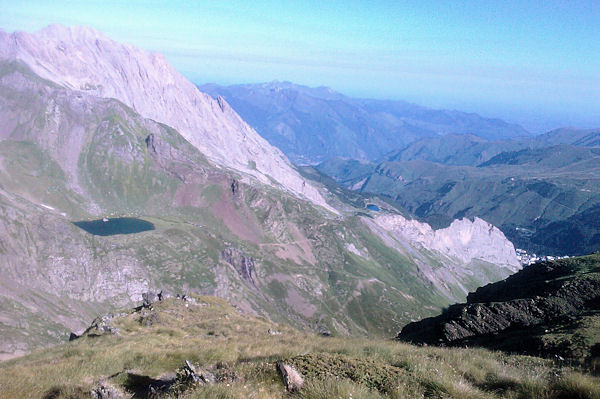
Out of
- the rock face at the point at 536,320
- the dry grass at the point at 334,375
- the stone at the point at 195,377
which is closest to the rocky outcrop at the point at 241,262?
the rock face at the point at 536,320

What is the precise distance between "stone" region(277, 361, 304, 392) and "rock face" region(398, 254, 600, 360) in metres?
15.6

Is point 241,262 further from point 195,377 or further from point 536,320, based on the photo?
point 195,377

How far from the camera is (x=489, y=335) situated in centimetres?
2720

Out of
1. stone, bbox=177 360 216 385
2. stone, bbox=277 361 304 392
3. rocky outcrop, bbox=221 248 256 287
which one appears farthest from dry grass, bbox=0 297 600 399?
rocky outcrop, bbox=221 248 256 287

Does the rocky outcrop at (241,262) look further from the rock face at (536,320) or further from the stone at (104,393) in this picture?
the stone at (104,393)

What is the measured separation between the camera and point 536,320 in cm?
2797

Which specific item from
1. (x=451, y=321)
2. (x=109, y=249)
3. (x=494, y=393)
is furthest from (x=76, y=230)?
(x=494, y=393)

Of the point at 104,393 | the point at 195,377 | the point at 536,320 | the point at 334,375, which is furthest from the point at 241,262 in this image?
the point at 334,375

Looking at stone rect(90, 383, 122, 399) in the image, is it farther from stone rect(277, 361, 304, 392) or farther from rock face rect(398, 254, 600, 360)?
rock face rect(398, 254, 600, 360)

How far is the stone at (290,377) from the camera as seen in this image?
9.81 metres

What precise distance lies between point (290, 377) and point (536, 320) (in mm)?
25857

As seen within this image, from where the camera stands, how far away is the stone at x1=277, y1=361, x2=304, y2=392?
981cm

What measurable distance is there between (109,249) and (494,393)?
6534 inches

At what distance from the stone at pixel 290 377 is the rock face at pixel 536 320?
51.1ft
